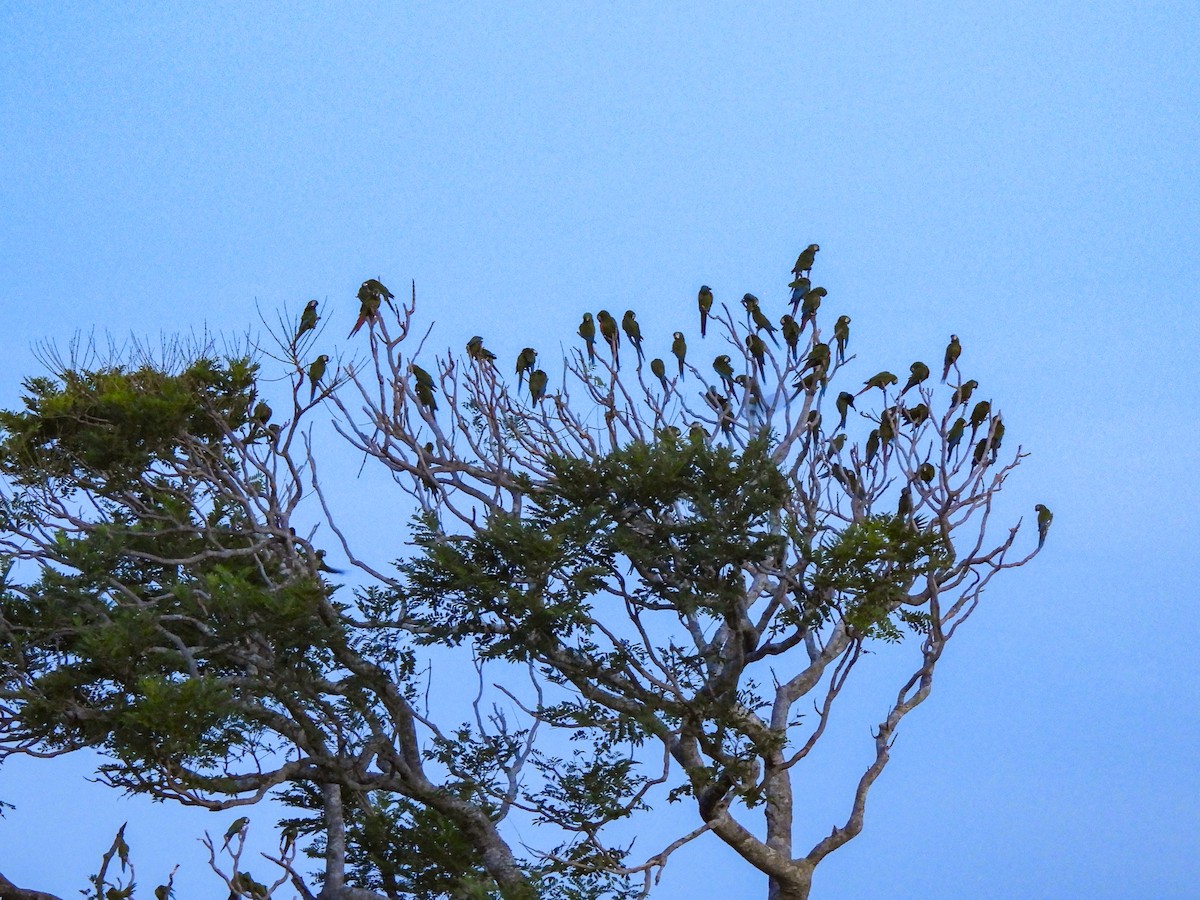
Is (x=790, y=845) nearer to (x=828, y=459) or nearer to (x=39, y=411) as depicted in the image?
(x=828, y=459)

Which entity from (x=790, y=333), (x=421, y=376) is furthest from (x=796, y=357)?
(x=421, y=376)

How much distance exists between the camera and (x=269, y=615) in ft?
26.8

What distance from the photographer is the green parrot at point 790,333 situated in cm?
992

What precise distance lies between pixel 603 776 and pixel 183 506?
3.24m

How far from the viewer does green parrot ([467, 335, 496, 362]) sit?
375 inches

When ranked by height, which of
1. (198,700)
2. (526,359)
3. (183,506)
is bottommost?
(198,700)

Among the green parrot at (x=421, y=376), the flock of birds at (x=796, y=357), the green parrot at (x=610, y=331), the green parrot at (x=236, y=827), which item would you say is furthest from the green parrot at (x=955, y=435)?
the green parrot at (x=236, y=827)

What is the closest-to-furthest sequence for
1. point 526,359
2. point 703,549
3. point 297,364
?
point 703,549 → point 297,364 → point 526,359

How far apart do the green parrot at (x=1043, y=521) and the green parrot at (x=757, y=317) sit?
2146 millimetres

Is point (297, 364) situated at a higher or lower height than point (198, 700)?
higher

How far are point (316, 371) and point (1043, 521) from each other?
16.4ft

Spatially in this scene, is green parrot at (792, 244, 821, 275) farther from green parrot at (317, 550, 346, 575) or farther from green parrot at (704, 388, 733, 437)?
green parrot at (317, 550, 346, 575)

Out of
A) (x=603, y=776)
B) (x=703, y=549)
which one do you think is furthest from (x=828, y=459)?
(x=603, y=776)

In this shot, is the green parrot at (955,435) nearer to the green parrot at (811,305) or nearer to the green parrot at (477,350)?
the green parrot at (811,305)
